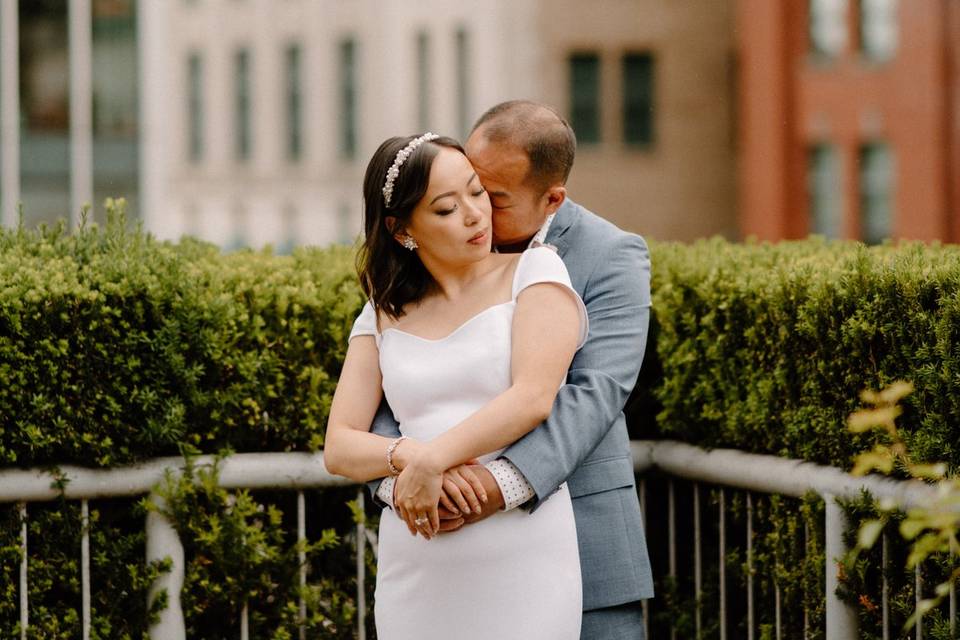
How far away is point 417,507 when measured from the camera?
359 centimetres

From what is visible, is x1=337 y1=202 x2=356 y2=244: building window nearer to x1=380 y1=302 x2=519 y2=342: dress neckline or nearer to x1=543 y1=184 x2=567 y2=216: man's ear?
x1=543 y1=184 x2=567 y2=216: man's ear

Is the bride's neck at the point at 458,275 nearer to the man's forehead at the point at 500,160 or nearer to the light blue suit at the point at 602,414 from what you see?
the man's forehead at the point at 500,160

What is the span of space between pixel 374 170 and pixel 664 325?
1.88 meters

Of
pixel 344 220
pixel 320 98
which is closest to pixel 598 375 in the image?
pixel 344 220

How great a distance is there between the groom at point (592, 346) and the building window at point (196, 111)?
53209 mm

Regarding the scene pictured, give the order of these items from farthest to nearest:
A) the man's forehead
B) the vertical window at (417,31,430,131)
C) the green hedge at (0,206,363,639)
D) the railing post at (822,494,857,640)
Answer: the vertical window at (417,31,430,131)
the green hedge at (0,206,363,639)
the railing post at (822,494,857,640)
the man's forehead

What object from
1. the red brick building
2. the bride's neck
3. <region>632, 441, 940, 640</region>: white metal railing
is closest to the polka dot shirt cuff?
the bride's neck

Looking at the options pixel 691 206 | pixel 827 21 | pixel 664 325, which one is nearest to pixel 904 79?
pixel 827 21

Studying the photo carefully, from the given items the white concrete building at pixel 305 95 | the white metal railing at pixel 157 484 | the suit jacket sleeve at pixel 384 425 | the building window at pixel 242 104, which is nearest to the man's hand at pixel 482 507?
the suit jacket sleeve at pixel 384 425

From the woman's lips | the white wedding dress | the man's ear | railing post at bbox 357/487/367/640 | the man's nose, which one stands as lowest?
railing post at bbox 357/487/367/640

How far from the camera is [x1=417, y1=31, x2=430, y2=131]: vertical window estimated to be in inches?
2000

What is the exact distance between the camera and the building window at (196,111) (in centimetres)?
5612

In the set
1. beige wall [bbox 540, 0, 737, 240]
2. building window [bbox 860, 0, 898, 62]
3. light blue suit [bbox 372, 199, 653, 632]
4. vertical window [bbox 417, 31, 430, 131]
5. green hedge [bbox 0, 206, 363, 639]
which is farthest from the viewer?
vertical window [bbox 417, 31, 430, 131]

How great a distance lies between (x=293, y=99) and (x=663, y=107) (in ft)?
51.9
